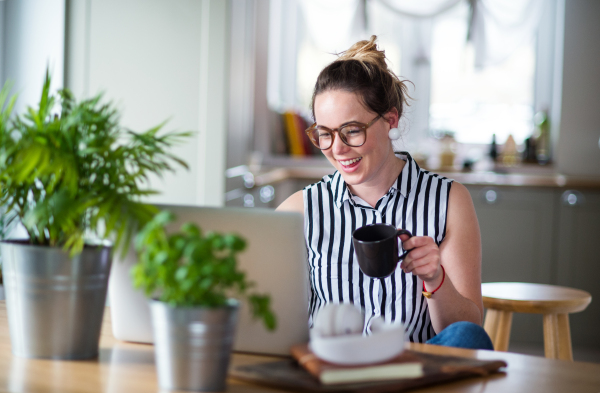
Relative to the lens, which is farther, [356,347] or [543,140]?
[543,140]

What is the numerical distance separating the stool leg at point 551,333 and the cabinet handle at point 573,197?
1.72 m

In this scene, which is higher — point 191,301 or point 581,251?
point 191,301

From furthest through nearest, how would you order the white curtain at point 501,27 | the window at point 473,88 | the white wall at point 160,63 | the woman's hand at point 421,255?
1. the window at point 473,88
2. the white curtain at point 501,27
3. the white wall at point 160,63
4. the woman's hand at point 421,255

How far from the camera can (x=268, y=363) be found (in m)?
0.87

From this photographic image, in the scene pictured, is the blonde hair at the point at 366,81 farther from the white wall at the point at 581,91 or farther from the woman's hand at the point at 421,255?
the white wall at the point at 581,91

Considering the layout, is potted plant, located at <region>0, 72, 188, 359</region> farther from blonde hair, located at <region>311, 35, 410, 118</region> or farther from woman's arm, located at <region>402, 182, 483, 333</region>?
blonde hair, located at <region>311, 35, 410, 118</region>

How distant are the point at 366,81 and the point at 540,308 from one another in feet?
3.11

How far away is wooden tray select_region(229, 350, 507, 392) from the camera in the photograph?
783mm

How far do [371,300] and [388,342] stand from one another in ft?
2.38

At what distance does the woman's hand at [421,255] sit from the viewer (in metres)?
1.17

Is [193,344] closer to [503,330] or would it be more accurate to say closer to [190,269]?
[190,269]

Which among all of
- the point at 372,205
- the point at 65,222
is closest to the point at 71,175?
the point at 65,222

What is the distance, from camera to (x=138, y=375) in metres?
0.85

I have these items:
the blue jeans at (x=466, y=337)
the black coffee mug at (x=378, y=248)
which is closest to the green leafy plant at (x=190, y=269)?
the black coffee mug at (x=378, y=248)
